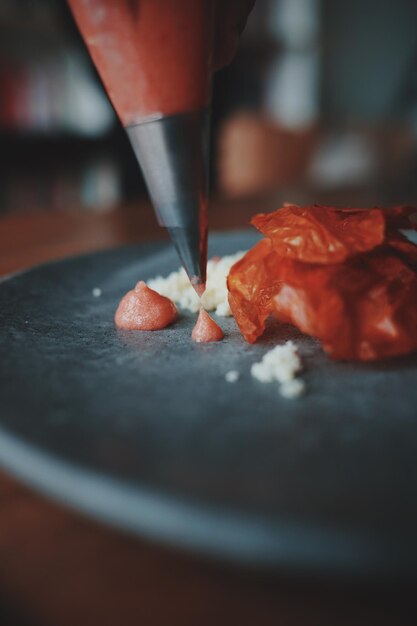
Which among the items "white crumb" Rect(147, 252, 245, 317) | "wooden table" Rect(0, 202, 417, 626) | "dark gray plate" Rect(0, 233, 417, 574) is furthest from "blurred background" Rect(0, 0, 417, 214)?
"wooden table" Rect(0, 202, 417, 626)

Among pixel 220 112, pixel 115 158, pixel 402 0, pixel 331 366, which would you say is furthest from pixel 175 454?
pixel 402 0

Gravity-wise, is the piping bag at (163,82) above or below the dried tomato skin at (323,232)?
above

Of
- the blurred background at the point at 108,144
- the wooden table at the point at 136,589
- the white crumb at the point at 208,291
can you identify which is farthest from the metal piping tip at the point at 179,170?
the blurred background at the point at 108,144

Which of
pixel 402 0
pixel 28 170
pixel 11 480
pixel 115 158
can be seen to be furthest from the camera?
pixel 402 0

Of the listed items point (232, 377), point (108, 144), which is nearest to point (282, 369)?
point (232, 377)

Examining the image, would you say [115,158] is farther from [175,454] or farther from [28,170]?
[175,454]

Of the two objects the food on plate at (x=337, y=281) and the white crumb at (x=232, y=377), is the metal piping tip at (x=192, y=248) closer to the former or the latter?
the food on plate at (x=337, y=281)
